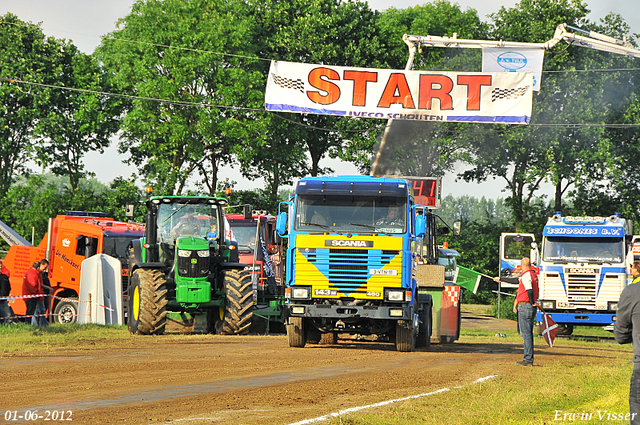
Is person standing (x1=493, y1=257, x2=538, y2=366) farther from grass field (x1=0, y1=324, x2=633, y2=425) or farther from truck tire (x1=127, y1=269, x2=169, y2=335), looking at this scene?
truck tire (x1=127, y1=269, x2=169, y2=335)

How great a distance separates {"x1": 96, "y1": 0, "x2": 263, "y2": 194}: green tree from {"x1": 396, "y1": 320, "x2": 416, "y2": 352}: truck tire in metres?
25.9

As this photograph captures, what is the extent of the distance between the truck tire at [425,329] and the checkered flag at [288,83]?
424 inches

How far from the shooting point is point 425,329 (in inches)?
763

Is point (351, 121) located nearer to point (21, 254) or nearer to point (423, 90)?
point (423, 90)

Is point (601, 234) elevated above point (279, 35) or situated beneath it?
situated beneath

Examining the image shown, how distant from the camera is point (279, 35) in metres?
46.3

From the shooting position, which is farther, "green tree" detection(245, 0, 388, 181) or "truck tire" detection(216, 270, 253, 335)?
"green tree" detection(245, 0, 388, 181)

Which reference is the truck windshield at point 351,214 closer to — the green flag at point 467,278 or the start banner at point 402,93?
the start banner at point 402,93

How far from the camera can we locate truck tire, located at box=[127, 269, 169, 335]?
19.3 metres

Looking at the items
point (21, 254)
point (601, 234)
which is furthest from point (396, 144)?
point (21, 254)

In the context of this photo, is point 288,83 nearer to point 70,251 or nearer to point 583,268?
point 70,251

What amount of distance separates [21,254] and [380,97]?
13.0 metres

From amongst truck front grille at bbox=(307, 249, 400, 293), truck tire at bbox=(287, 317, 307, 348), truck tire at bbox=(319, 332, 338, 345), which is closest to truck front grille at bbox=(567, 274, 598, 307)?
truck tire at bbox=(319, 332, 338, 345)

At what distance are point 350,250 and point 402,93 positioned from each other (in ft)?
40.9
